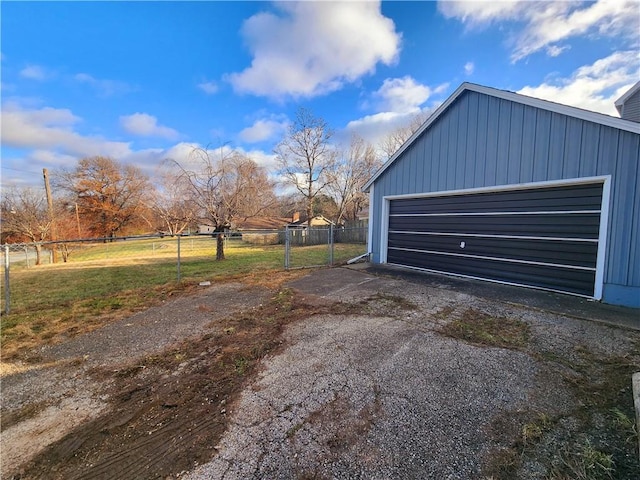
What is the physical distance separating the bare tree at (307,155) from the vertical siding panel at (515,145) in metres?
18.1

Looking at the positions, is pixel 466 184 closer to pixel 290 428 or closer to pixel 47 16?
pixel 290 428

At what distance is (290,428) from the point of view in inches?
77.4

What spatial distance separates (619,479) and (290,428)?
6.50ft

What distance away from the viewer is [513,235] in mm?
6094

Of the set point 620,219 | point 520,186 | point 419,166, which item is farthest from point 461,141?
point 620,219

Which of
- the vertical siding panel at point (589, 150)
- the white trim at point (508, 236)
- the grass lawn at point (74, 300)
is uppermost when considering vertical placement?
the vertical siding panel at point (589, 150)

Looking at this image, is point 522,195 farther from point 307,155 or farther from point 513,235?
point 307,155

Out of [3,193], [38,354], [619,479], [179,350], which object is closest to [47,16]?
[38,354]

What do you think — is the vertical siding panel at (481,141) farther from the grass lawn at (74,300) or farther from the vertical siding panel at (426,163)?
the grass lawn at (74,300)

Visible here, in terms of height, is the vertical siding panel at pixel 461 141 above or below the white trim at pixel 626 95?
below

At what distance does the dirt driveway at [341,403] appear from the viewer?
168 cm

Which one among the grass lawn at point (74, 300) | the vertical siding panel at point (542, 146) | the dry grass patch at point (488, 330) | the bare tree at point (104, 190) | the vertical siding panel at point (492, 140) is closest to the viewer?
the dry grass patch at point (488, 330)

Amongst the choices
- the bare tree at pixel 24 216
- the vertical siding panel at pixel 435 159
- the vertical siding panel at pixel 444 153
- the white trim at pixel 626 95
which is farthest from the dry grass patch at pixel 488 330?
the bare tree at pixel 24 216

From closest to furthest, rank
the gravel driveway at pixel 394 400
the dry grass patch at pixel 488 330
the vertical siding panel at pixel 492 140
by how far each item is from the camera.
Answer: the gravel driveway at pixel 394 400, the dry grass patch at pixel 488 330, the vertical siding panel at pixel 492 140
